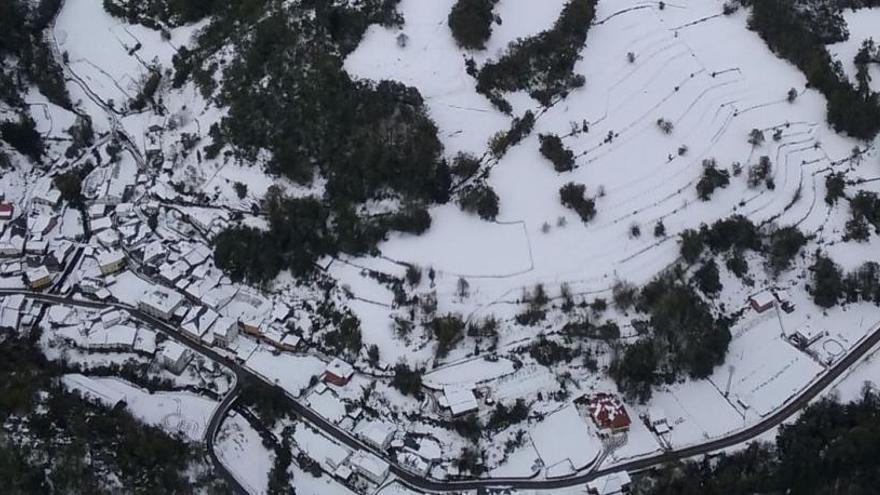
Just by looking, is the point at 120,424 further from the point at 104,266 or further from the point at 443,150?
the point at 443,150

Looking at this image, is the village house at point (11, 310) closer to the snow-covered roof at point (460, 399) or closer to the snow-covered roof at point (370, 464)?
the snow-covered roof at point (370, 464)

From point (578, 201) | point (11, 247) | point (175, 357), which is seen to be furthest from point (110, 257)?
point (578, 201)

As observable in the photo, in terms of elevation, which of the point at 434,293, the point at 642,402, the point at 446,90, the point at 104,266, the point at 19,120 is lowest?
the point at 642,402

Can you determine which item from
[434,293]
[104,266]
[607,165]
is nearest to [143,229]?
[104,266]

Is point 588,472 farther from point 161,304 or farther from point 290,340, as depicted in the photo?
point 161,304

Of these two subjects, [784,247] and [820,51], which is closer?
[784,247]

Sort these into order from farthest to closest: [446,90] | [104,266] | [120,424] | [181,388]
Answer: [446,90]
[104,266]
[181,388]
[120,424]

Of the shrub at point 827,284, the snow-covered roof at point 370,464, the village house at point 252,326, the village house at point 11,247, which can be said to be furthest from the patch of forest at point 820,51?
the village house at point 11,247
